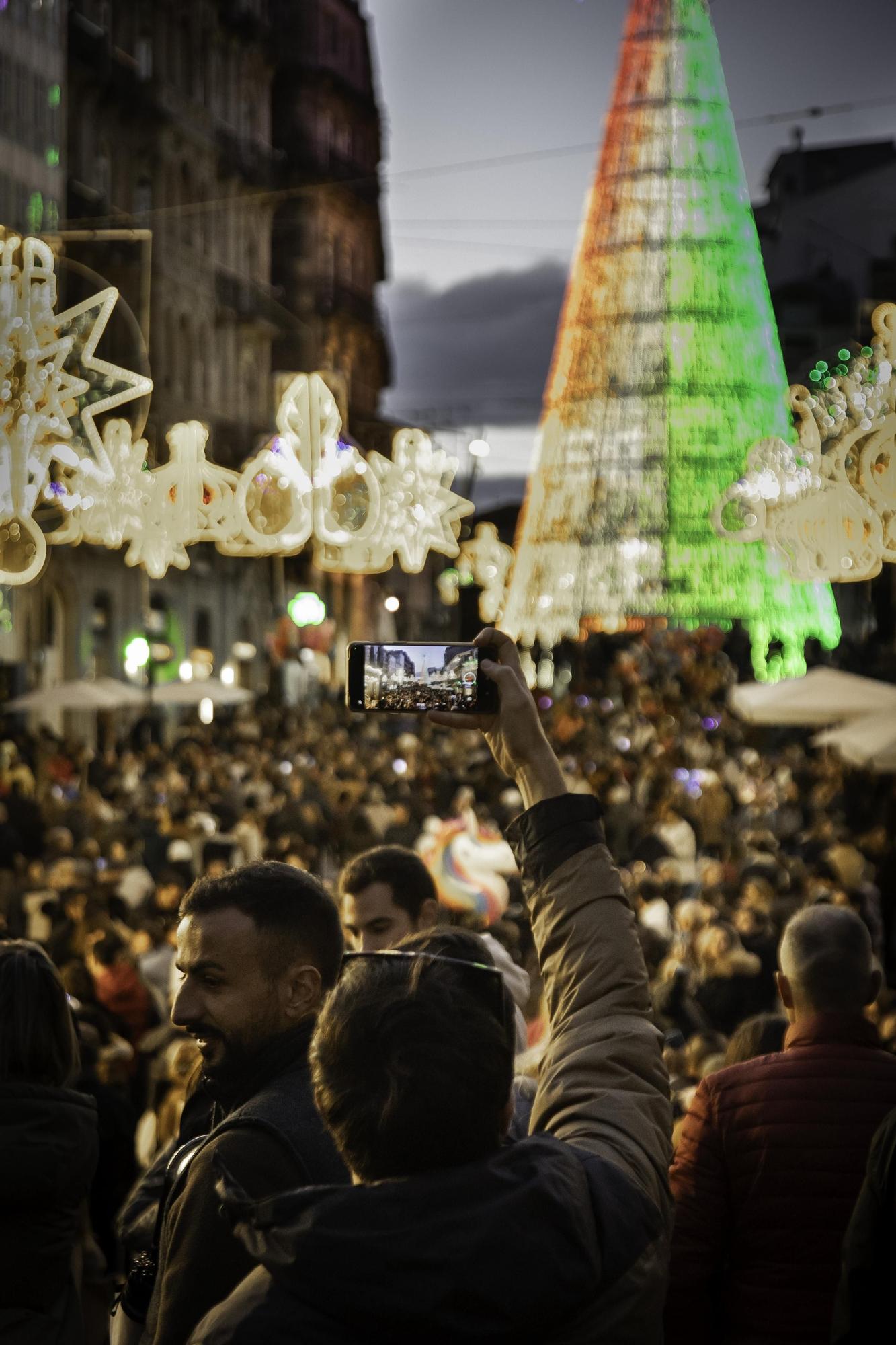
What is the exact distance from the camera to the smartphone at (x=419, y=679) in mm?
2859

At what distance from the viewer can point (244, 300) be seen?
41625 millimetres

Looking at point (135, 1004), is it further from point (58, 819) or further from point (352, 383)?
point (352, 383)

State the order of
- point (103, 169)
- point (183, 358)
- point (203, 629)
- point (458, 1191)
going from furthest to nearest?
1. point (203, 629)
2. point (183, 358)
3. point (103, 169)
4. point (458, 1191)

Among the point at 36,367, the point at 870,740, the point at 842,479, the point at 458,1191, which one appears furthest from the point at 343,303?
the point at 458,1191

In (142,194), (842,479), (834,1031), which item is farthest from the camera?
(142,194)

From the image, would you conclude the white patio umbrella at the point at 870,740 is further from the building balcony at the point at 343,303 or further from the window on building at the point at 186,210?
the building balcony at the point at 343,303

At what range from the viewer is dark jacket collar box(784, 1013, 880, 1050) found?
380cm

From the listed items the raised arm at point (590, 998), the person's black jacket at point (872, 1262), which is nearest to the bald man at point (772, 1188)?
the person's black jacket at point (872, 1262)

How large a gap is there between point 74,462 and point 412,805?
9.91m

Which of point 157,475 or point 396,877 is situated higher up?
point 157,475

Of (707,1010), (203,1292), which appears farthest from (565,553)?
(203,1292)

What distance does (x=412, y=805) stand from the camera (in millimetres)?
16438

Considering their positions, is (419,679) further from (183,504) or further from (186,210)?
(186,210)

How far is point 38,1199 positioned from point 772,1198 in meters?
1.48
